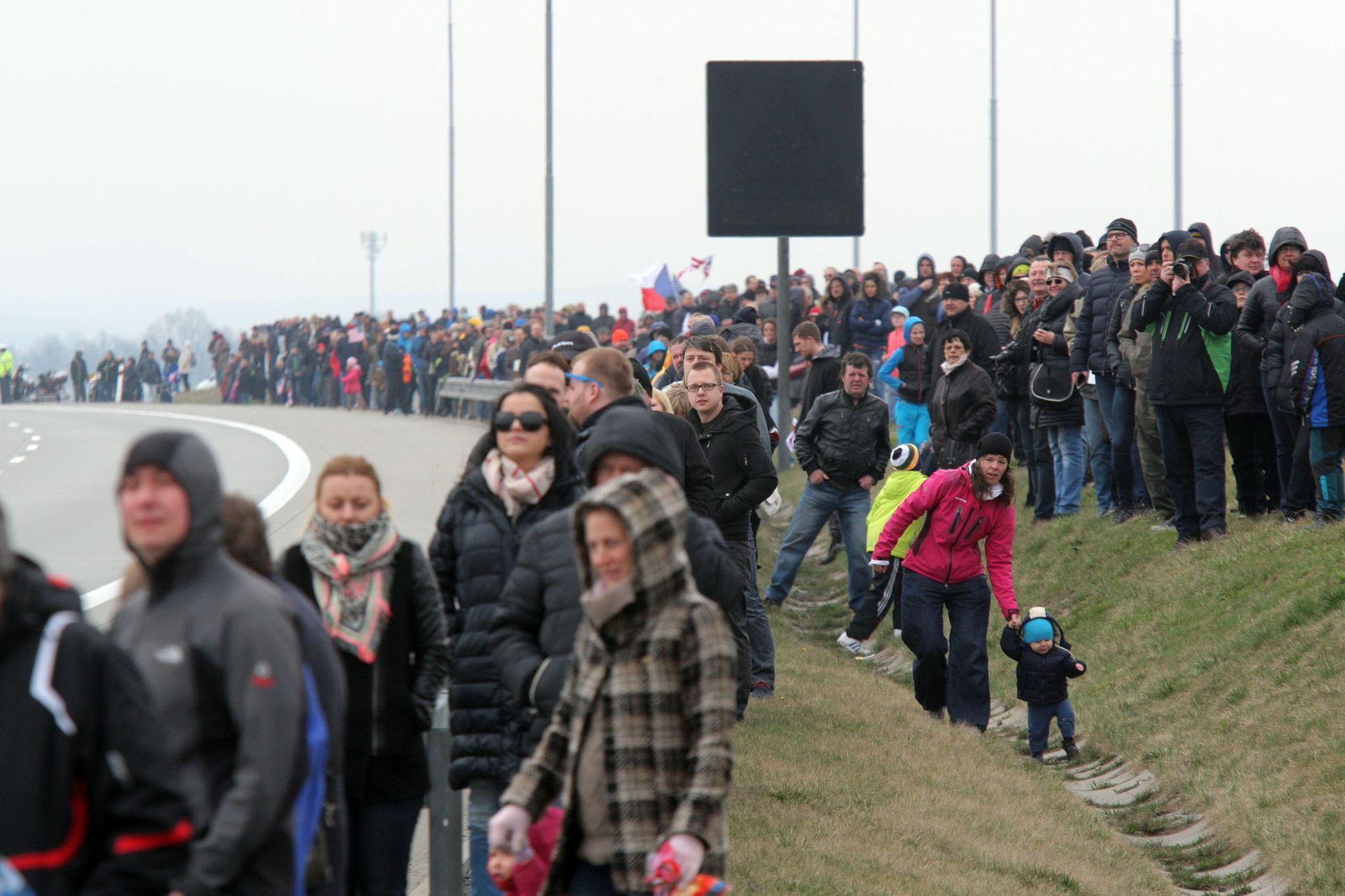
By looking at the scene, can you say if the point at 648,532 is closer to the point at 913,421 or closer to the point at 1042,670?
the point at 1042,670

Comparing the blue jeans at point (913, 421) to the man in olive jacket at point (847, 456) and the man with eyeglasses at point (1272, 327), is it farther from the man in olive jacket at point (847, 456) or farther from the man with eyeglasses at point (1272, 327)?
the man with eyeglasses at point (1272, 327)

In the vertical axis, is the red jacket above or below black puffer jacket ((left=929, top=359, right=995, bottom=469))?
below

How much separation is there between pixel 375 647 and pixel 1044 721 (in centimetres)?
670

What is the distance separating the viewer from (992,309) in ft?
57.6

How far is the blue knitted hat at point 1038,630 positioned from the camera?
1084 centimetres

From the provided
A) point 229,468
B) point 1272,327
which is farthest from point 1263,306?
point 229,468

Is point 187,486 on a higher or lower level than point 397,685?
higher

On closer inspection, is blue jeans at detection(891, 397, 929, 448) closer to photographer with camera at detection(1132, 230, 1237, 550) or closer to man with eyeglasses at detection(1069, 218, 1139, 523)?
man with eyeglasses at detection(1069, 218, 1139, 523)

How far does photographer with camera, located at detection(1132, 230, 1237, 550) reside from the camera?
1280 cm

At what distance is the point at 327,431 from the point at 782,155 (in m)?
19.5

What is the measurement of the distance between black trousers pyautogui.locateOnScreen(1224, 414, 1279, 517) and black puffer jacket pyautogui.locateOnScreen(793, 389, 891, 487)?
2660 millimetres

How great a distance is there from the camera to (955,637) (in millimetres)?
10938

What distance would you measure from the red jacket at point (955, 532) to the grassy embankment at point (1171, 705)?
0.96m

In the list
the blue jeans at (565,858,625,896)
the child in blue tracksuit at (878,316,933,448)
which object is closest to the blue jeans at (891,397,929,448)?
the child in blue tracksuit at (878,316,933,448)
